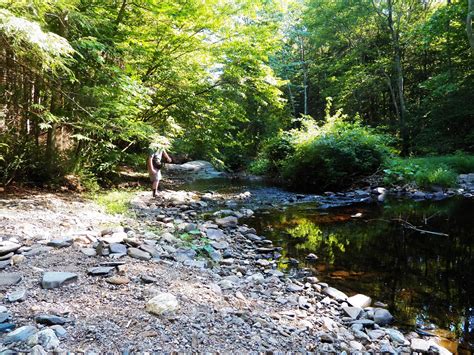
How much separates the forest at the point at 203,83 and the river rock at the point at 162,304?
3.37 metres

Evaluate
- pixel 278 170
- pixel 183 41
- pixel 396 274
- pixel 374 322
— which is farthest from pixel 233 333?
pixel 278 170

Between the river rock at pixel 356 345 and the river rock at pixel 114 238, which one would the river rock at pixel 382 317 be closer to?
the river rock at pixel 356 345

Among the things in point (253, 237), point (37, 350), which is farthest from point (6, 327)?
point (253, 237)

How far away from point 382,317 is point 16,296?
3341 millimetres

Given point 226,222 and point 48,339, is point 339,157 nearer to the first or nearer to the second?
point 226,222

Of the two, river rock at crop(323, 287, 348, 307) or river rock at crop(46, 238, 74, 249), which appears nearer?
river rock at crop(323, 287, 348, 307)

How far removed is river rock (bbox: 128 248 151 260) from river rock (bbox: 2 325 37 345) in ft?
5.42

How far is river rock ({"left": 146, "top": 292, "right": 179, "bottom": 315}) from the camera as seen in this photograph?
102 inches

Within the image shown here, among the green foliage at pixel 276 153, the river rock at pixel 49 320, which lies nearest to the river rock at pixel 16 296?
the river rock at pixel 49 320

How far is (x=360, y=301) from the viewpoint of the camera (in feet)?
11.8

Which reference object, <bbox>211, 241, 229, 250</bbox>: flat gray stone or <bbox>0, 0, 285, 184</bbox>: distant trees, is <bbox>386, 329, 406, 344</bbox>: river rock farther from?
<bbox>0, 0, 285, 184</bbox>: distant trees

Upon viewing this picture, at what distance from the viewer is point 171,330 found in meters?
2.41

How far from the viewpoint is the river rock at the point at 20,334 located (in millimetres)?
2028

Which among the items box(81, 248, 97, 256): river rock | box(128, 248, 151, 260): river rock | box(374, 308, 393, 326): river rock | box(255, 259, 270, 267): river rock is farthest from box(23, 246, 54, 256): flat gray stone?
box(374, 308, 393, 326): river rock
